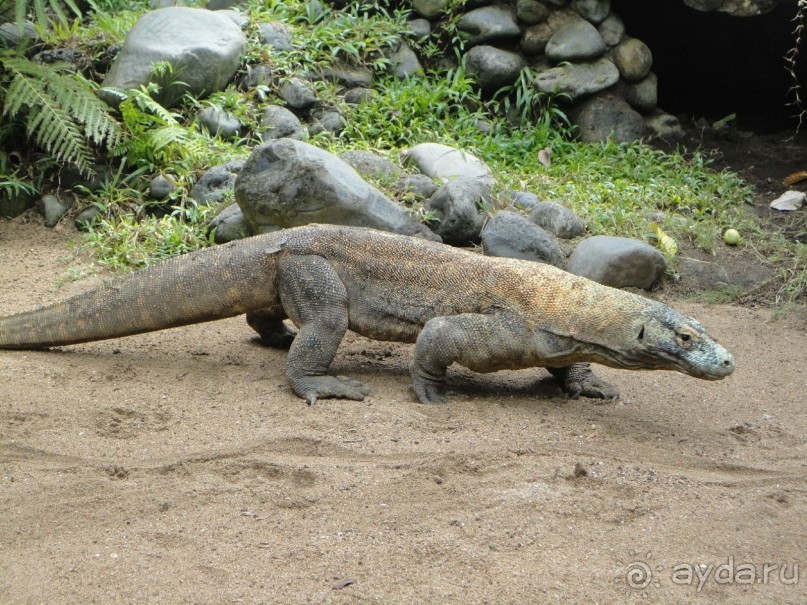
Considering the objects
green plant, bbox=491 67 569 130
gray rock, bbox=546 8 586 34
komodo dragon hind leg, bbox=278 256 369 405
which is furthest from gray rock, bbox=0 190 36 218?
gray rock, bbox=546 8 586 34

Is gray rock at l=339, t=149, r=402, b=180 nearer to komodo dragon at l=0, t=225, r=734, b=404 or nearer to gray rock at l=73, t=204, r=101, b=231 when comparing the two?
gray rock at l=73, t=204, r=101, b=231

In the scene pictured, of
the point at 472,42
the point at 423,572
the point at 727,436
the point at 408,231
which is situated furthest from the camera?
the point at 472,42

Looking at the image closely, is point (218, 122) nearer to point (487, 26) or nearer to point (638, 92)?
point (487, 26)

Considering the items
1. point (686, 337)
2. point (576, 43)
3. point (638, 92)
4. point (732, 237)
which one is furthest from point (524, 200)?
point (686, 337)

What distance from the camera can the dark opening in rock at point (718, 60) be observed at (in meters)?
9.48

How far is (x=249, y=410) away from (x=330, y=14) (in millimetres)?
6094

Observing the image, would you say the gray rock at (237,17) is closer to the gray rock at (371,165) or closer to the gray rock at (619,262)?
the gray rock at (371,165)

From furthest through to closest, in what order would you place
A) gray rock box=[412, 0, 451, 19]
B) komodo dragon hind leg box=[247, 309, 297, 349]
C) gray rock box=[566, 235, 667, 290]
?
gray rock box=[412, 0, 451, 19]
gray rock box=[566, 235, 667, 290]
komodo dragon hind leg box=[247, 309, 297, 349]

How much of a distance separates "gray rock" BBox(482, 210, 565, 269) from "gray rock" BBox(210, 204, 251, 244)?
5.95ft

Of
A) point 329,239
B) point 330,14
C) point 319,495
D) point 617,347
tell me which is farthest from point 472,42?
point 319,495

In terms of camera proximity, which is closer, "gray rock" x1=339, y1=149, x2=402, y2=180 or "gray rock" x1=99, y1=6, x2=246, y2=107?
"gray rock" x1=339, y1=149, x2=402, y2=180

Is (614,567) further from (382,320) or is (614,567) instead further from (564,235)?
(564,235)

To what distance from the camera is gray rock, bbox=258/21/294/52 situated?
29.9ft

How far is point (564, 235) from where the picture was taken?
732 cm
